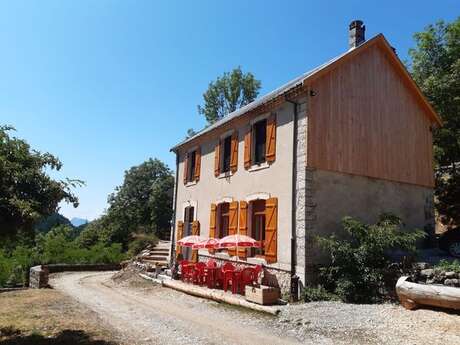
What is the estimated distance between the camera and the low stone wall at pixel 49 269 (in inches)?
543

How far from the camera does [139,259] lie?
766 inches

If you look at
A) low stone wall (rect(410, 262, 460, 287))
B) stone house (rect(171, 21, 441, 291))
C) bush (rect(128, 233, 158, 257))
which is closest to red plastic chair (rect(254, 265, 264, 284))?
stone house (rect(171, 21, 441, 291))

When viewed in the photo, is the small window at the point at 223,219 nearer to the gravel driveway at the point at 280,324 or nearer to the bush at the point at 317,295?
the gravel driveway at the point at 280,324

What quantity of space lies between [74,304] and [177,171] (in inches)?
371

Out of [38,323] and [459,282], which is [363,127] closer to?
[459,282]

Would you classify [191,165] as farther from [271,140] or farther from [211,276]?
[211,276]

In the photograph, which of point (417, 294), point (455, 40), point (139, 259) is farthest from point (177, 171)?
point (455, 40)

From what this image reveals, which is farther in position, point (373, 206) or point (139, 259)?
point (139, 259)

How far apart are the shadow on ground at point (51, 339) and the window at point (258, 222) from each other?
6.62 m

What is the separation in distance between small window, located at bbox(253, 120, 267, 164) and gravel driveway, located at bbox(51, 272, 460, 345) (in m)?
4.93

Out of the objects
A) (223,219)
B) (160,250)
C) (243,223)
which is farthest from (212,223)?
(160,250)

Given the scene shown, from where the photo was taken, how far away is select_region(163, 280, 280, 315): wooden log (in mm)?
9508

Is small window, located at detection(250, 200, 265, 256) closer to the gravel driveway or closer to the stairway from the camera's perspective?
the gravel driveway

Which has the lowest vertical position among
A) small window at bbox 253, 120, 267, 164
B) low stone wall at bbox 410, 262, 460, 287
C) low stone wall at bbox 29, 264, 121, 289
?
low stone wall at bbox 29, 264, 121, 289
